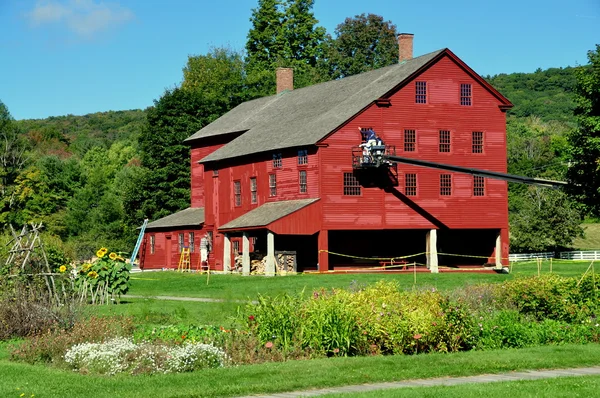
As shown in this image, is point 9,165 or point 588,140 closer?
point 588,140

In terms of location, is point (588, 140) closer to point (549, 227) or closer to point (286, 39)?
point (549, 227)

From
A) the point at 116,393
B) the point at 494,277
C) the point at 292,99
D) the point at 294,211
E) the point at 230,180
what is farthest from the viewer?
the point at 292,99

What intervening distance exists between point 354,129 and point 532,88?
14080 cm

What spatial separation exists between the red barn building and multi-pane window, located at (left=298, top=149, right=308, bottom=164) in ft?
0.20

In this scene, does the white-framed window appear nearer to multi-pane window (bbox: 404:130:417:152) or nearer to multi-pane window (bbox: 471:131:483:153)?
multi-pane window (bbox: 404:130:417:152)

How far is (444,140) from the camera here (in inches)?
2112

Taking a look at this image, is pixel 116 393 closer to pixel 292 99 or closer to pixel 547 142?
pixel 292 99

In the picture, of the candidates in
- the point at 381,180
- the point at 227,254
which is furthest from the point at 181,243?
the point at 381,180

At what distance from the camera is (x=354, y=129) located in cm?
5109

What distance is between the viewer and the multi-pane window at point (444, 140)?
53.6m

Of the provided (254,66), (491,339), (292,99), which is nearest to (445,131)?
(292,99)

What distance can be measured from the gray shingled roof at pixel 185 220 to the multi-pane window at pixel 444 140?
1724 centimetres

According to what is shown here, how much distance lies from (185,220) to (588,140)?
26.9 meters

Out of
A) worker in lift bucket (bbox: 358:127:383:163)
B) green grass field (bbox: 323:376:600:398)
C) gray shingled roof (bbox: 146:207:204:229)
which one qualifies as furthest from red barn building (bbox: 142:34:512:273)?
green grass field (bbox: 323:376:600:398)
